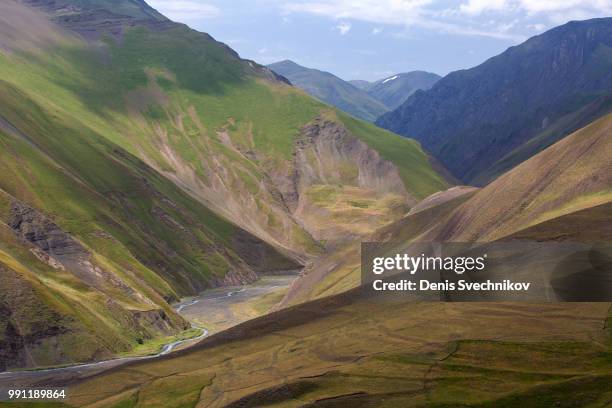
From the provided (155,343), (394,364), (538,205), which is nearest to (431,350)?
(394,364)

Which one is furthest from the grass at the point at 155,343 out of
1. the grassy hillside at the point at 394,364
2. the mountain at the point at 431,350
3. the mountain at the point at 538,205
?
the grassy hillside at the point at 394,364

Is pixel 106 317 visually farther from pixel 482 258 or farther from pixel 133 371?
pixel 482 258

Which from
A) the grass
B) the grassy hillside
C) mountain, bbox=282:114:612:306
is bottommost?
the grass

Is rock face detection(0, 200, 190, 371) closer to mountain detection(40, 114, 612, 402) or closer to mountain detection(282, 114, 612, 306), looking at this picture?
mountain detection(40, 114, 612, 402)

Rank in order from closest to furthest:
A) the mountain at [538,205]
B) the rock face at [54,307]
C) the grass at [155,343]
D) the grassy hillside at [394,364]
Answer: the grassy hillside at [394,364], the mountain at [538,205], the rock face at [54,307], the grass at [155,343]

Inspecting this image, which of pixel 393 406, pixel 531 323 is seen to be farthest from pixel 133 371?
pixel 531 323

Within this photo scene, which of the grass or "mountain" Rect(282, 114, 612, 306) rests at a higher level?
"mountain" Rect(282, 114, 612, 306)

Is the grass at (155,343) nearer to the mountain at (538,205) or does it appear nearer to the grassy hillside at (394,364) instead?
the mountain at (538,205)

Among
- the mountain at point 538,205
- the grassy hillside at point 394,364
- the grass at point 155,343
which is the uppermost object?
the mountain at point 538,205

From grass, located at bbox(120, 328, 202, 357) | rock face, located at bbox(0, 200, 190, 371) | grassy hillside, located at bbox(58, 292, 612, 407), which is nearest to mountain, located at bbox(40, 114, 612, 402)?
grassy hillside, located at bbox(58, 292, 612, 407)

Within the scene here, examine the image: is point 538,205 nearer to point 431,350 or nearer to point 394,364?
point 431,350

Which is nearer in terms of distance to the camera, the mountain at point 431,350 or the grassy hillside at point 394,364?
the grassy hillside at point 394,364
